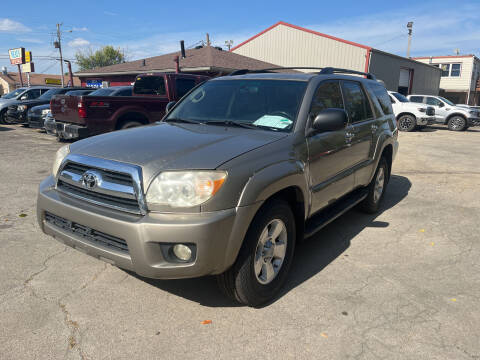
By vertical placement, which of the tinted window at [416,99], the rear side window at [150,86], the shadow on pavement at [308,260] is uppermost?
the rear side window at [150,86]

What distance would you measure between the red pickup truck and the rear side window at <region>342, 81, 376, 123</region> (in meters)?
5.54

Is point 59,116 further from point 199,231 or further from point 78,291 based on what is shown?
point 199,231

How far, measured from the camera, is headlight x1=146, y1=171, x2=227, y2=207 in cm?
234

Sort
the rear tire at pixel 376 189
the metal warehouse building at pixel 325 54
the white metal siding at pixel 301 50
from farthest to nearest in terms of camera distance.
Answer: the white metal siding at pixel 301 50 → the metal warehouse building at pixel 325 54 → the rear tire at pixel 376 189

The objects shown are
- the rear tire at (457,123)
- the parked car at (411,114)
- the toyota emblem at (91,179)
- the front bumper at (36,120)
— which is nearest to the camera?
the toyota emblem at (91,179)

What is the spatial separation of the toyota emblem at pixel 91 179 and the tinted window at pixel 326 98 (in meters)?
1.89

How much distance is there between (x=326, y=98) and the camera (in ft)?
12.1

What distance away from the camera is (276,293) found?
300 centimetres

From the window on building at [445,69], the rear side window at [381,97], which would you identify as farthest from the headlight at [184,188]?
the window on building at [445,69]

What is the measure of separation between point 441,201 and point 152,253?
512 cm

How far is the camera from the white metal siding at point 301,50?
81.4 feet

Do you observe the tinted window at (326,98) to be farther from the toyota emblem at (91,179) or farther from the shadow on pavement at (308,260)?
the toyota emblem at (91,179)

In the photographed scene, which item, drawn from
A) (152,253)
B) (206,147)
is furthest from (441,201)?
(152,253)

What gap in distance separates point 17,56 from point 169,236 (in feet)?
143
